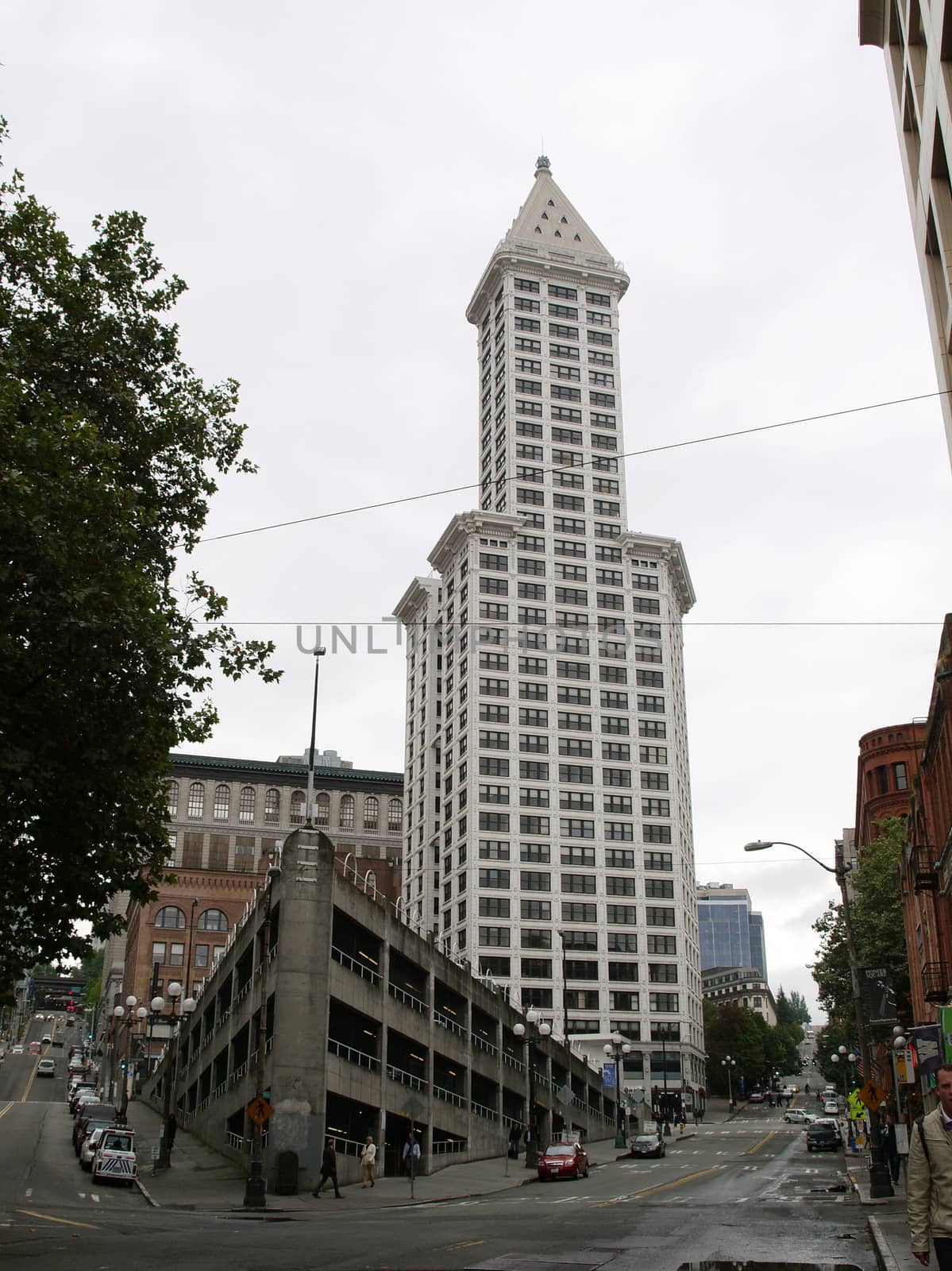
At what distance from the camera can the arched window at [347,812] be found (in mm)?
132875

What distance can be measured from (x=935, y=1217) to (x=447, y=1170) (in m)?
35.4

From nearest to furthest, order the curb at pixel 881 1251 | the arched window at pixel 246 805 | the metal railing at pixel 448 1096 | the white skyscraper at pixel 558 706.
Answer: the curb at pixel 881 1251 < the metal railing at pixel 448 1096 < the white skyscraper at pixel 558 706 < the arched window at pixel 246 805

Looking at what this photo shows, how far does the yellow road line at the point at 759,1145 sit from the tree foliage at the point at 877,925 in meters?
9.00

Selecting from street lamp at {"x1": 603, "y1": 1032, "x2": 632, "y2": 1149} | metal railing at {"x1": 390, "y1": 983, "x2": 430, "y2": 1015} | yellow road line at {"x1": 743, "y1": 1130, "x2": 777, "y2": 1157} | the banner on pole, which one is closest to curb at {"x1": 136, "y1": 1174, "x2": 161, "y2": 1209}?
metal railing at {"x1": 390, "y1": 983, "x2": 430, "y2": 1015}

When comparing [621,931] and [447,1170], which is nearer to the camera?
[447,1170]

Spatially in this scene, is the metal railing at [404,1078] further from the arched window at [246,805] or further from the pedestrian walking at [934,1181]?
the arched window at [246,805]

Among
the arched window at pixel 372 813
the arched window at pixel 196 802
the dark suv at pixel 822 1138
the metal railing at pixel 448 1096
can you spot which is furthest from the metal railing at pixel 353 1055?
the arched window at pixel 372 813

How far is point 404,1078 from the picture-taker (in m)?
40.9

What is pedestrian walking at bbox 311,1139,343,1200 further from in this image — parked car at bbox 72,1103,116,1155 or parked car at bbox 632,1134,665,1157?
parked car at bbox 632,1134,665,1157

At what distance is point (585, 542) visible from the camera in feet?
374

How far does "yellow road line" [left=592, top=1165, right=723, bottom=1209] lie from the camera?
93.7ft

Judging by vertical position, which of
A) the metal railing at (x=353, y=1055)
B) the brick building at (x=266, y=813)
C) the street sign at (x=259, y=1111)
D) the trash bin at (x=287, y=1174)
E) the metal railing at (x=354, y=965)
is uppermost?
the brick building at (x=266, y=813)

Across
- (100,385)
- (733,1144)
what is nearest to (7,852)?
(100,385)

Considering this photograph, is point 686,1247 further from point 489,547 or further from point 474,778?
point 489,547
